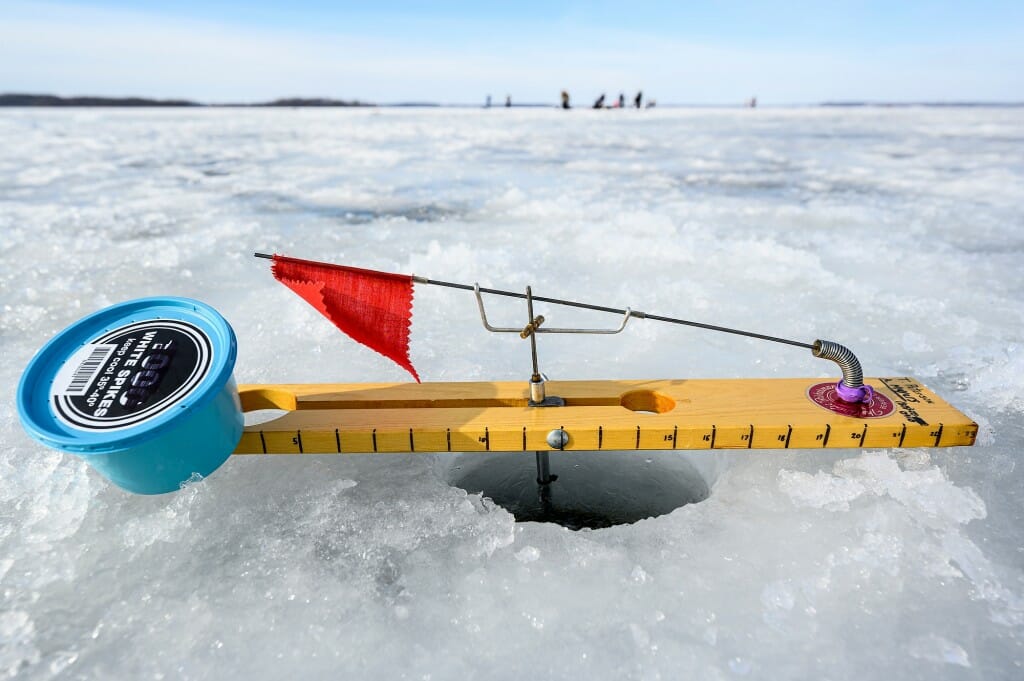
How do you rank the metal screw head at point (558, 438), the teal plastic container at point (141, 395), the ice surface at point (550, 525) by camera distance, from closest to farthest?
the ice surface at point (550, 525), the teal plastic container at point (141, 395), the metal screw head at point (558, 438)

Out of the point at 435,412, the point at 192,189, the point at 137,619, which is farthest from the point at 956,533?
the point at 192,189

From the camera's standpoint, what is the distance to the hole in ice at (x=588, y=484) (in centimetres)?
236

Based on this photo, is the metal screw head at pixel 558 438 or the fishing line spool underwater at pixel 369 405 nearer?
the fishing line spool underwater at pixel 369 405

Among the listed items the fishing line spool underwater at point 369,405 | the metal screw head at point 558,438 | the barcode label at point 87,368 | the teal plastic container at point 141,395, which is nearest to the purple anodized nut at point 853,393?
the fishing line spool underwater at point 369,405

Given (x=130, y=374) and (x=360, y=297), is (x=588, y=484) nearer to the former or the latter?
(x=360, y=297)

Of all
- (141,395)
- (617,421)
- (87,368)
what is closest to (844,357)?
(617,421)

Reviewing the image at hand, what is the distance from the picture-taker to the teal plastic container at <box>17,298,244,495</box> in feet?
5.29

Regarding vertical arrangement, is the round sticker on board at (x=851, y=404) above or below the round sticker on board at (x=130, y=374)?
below

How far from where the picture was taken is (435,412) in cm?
212

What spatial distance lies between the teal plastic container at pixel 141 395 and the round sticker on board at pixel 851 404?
1993 mm

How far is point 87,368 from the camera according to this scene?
1796mm

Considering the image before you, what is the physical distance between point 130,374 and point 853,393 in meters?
2.36

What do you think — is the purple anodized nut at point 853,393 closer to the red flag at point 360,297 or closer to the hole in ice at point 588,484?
the hole in ice at point 588,484

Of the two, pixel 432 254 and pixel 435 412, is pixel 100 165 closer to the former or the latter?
pixel 432 254
